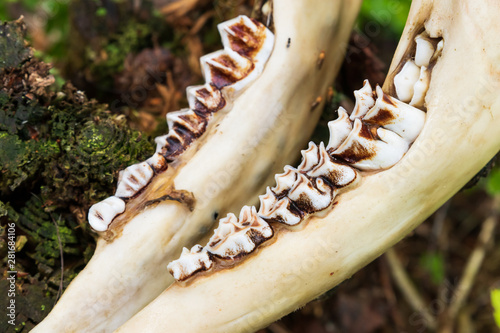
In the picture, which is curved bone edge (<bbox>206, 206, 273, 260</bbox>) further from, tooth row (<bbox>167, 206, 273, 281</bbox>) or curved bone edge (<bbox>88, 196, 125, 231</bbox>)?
curved bone edge (<bbox>88, 196, 125, 231</bbox>)

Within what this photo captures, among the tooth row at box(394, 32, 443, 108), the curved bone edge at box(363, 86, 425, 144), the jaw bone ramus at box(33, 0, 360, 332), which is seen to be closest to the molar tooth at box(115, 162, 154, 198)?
the jaw bone ramus at box(33, 0, 360, 332)

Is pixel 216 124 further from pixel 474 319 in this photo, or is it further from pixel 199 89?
pixel 474 319

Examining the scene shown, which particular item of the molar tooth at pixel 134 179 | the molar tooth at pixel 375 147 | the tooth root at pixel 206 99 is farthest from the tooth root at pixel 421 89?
the molar tooth at pixel 134 179

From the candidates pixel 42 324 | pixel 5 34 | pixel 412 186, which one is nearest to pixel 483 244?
pixel 412 186

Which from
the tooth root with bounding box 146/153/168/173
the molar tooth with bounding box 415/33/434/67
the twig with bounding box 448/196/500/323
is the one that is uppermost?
the tooth root with bounding box 146/153/168/173

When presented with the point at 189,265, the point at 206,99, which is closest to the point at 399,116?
the point at 206,99
